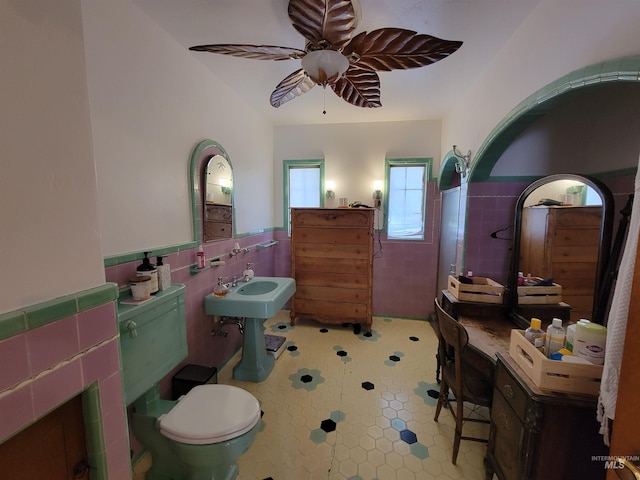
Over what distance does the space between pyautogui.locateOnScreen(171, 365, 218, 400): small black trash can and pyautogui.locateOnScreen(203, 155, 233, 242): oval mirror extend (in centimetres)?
100

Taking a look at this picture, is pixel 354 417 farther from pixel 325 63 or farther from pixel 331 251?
pixel 325 63

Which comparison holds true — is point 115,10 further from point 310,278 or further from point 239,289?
point 310,278

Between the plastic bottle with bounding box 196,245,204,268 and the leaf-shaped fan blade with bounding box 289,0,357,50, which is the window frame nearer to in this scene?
the leaf-shaped fan blade with bounding box 289,0,357,50

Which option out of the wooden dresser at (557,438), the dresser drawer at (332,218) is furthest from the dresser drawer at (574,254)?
the dresser drawer at (332,218)

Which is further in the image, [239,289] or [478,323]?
[239,289]

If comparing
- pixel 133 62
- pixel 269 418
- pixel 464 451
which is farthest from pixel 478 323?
pixel 133 62

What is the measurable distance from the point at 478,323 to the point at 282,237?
2608mm

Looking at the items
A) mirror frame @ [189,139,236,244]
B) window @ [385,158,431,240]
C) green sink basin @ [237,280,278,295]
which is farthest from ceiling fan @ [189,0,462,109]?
window @ [385,158,431,240]

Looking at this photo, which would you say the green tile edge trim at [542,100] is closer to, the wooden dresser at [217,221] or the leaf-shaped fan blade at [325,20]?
the leaf-shaped fan blade at [325,20]

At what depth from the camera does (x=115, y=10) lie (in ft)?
4.51

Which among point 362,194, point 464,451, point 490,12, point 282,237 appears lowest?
point 464,451

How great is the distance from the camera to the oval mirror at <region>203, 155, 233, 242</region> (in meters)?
2.16

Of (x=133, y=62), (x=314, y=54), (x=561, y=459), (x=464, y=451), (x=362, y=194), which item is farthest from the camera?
(x=362, y=194)

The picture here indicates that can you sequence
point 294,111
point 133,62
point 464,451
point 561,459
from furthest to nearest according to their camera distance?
1. point 294,111
2. point 464,451
3. point 133,62
4. point 561,459
